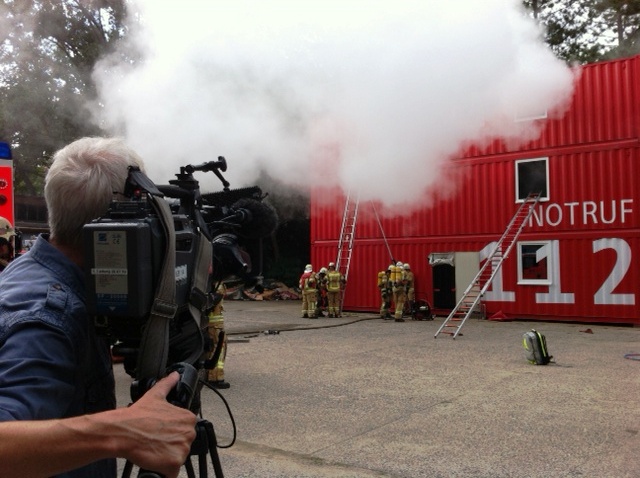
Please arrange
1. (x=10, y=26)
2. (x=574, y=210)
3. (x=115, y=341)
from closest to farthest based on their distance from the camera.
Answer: (x=115, y=341) → (x=574, y=210) → (x=10, y=26)

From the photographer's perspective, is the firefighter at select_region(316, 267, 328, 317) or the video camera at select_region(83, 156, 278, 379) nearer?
the video camera at select_region(83, 156, 278, 379)

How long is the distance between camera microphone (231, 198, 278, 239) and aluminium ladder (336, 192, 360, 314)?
14576 mm

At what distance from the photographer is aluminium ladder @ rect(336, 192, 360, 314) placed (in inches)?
659

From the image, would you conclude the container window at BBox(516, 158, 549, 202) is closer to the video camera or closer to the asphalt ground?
the asphalt ground

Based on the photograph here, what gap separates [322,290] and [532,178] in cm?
611

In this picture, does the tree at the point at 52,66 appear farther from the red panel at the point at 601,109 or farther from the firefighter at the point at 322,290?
the red panel at the point at 601,109

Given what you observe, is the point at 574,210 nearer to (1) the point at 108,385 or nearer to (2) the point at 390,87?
(2) the point at 390,87

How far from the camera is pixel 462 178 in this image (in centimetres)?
1525

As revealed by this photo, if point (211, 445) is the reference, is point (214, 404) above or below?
below

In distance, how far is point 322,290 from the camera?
16.6 meters

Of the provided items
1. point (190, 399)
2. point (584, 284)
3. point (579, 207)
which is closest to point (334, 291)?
point (584, 284)

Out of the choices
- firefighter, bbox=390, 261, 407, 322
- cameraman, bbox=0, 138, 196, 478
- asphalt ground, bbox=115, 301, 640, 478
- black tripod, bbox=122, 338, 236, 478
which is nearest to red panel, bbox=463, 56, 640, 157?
firefighter, bbox=390, 261, 407, 322

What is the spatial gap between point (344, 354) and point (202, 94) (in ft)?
16.2

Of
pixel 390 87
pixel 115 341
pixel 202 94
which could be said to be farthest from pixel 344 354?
pixel 115 341
